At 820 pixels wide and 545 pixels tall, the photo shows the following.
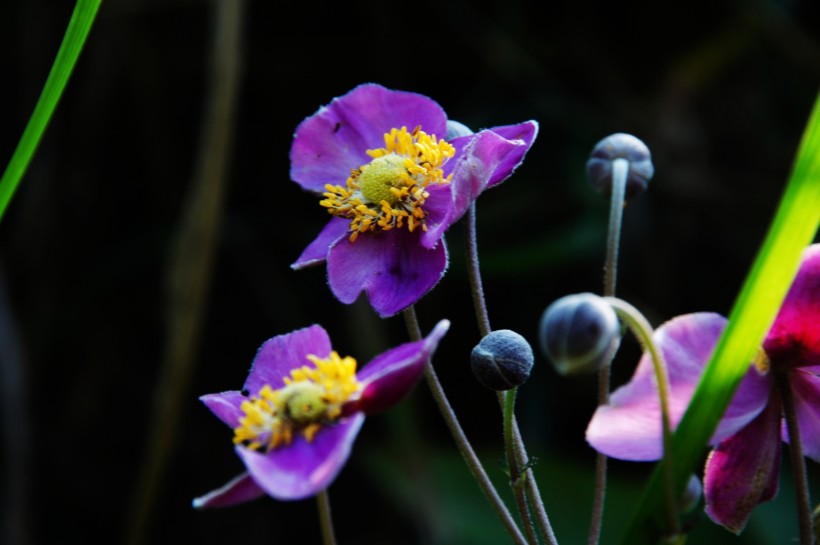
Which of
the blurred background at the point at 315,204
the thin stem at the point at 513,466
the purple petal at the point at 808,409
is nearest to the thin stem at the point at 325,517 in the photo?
the thin stem at the point at 513,466

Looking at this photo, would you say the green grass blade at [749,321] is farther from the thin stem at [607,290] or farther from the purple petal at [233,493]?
the purple petal at [233,493]

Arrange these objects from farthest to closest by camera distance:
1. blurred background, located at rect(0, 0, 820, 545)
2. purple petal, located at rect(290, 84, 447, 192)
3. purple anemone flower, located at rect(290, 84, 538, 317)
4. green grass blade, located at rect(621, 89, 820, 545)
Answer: blurred background, located at rect(0, 0, 820, 545) < purple petal, located at rect(290, 84, 447, 192) < purple anemone flower, located at rect(290, 84, 538, 317) < green grass blade, located at rect(621, 89, 820, 545)

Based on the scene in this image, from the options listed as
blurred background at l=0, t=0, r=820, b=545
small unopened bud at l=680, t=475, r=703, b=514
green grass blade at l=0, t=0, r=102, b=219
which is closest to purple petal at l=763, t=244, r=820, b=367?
small unopened bud at l=680, t=475, r=703, b=514

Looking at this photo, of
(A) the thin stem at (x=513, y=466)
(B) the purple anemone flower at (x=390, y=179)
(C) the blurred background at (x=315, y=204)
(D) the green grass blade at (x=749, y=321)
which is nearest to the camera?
(D) the green grass blade at (x=749, y=321)

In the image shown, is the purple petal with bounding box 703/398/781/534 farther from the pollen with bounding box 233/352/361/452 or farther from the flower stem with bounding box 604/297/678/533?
the pollen with bounding box 233/352/361/452

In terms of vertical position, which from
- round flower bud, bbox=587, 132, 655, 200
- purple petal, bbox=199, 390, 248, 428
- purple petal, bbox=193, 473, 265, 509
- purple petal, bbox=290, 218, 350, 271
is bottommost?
purple petal, bbox=193, 473, 265, 509

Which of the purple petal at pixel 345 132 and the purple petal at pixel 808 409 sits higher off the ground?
the purple petal at pixel 345 132

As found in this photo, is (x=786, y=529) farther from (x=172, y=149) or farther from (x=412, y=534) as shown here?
(x=172, y=149)

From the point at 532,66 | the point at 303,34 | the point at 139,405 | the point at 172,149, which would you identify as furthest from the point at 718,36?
the point at 139,405
